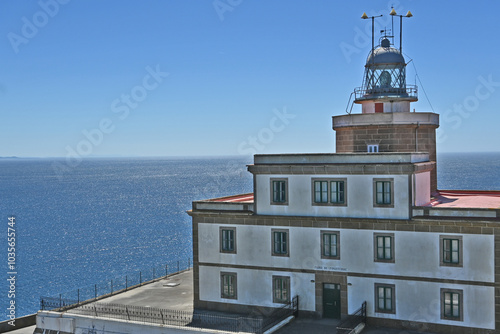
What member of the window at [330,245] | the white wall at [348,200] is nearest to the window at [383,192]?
the white wall at [348,200]

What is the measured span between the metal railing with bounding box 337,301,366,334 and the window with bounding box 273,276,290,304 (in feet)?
11.1

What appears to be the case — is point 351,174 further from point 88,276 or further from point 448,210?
point 88,276

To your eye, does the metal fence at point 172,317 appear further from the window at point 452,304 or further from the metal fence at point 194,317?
the window at point 452,304

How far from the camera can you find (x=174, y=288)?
126 feet

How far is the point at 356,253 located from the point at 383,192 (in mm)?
3482

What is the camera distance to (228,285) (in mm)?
33188

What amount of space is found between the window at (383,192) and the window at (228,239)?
27.1 feet

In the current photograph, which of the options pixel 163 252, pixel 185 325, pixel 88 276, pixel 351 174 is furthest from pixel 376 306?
pixel 163 252

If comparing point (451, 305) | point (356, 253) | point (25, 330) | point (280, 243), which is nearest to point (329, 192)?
point (356, 253)

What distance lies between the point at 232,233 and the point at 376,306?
881 cm

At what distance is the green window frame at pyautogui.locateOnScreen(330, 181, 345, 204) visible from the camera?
30531 mm

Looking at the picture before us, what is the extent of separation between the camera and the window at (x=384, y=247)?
1160 inches

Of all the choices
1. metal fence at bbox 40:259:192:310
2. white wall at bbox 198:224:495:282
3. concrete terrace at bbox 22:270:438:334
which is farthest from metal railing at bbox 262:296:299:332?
metal fence at bbox 40:259:192:310

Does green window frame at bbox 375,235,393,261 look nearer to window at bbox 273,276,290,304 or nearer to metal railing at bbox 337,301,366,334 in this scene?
metal railing at bbox 337,301,366,334
